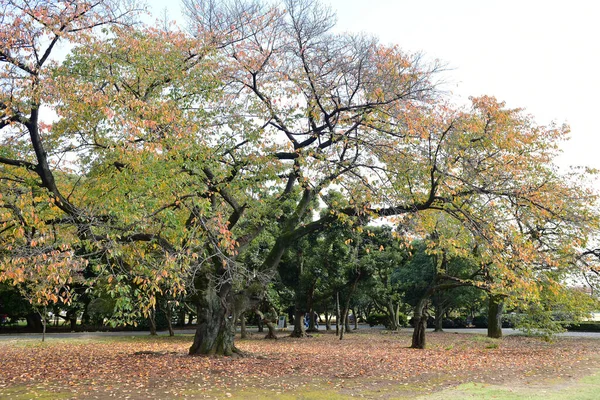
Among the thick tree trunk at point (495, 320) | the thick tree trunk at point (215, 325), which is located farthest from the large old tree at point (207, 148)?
the thick tree trunk at point (495, 320)

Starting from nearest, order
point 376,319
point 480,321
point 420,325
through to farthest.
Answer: point 420,325 < point 480,321 < point 376,319

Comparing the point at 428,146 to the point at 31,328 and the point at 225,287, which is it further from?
the point at 31,328

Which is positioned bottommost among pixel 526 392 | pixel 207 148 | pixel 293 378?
pixel 293 378

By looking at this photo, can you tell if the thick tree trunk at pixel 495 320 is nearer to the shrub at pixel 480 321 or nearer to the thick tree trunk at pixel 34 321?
the shrub at pixel 480 321

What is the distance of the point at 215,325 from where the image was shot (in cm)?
1394

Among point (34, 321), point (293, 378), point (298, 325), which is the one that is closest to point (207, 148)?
point (293, 378)

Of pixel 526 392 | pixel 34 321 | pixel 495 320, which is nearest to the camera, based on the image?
pixel 526 392

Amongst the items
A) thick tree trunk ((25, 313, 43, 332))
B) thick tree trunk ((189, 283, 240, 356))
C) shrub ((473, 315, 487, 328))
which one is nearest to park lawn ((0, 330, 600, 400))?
thick tree trunk ((189, 283, 240, 356))

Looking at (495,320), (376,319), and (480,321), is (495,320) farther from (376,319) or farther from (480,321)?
(376,319)

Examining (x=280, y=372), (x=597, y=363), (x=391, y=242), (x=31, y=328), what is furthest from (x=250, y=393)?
(x=31, y=328)

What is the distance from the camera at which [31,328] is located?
32.2 metres

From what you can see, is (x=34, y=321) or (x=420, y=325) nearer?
(x=420, y=325)

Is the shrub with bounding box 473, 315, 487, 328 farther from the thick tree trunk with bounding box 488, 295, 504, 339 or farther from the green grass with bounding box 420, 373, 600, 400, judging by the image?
the green grass with bounding box 420, 373, 600, 400

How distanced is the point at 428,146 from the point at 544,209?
2.81 metres
